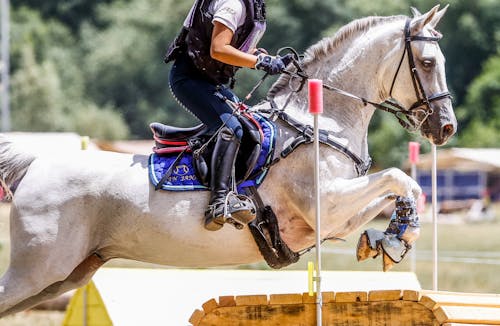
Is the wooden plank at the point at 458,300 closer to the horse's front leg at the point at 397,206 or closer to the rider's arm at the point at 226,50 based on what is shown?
the horse's front leg at the point at 397,206

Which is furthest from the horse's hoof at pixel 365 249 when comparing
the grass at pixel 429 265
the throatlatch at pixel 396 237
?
the grass at pixel 429 265

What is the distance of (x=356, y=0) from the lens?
6656cm

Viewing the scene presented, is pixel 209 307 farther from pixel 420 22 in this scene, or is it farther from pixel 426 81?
pixel 420 22

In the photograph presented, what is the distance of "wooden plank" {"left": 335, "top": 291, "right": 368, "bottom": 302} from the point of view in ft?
Answer: 19.7

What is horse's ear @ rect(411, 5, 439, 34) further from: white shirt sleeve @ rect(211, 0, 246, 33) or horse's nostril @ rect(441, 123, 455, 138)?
white shirt sleeve @ rect(211, 0, 246, 33)

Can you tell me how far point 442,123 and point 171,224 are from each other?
1.90 m

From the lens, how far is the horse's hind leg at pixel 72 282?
678cm

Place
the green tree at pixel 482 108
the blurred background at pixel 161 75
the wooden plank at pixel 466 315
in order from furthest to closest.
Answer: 1. the green tree at pixel 482 108
2. the blurred background at pixel 161 75
3. the wooden plank at pixel 466 315

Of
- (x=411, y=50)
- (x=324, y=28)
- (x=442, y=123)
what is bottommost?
(x=442, y=123)

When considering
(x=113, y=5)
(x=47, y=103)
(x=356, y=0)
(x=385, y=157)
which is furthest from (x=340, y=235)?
(x=113, y=5)

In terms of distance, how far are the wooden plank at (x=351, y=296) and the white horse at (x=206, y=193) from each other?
0.65 meters

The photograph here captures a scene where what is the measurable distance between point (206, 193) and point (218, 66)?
2.79 feet

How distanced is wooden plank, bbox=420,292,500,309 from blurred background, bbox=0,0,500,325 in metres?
27.1

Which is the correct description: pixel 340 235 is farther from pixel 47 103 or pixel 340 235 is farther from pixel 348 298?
pixel 47 103
